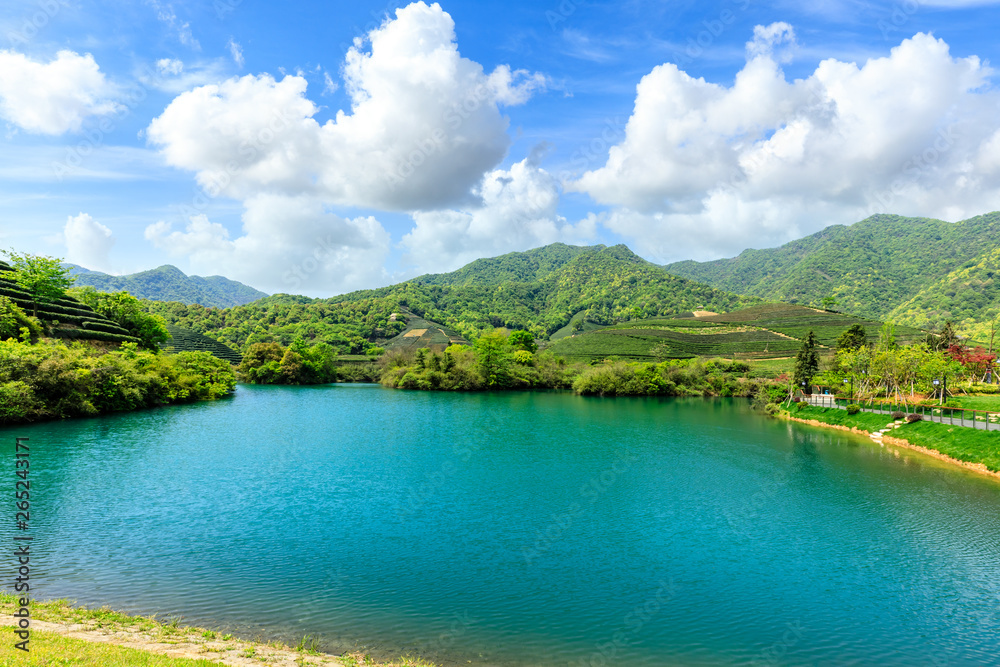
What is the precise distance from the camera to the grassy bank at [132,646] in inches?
308

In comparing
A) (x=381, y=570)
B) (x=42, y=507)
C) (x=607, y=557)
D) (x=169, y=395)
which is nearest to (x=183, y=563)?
(x=381, y=570)

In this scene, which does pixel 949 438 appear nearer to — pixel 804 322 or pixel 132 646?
pixel 132 646

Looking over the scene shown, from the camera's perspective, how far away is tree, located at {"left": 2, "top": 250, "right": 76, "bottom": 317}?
177ft

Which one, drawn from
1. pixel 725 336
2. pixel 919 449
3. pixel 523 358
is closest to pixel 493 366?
pixel 523 358

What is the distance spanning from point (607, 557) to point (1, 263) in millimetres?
74013

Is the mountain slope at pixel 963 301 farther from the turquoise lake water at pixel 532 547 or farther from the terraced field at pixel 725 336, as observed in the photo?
the turquoise lake water at pixel 532 547

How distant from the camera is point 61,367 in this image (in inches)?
1548

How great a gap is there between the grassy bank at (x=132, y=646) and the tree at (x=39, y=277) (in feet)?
192

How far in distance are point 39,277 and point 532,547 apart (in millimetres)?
63552

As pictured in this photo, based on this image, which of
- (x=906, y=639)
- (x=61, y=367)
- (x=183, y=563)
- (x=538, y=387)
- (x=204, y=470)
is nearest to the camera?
(x=906, y=639)

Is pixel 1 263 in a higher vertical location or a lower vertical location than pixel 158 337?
higher

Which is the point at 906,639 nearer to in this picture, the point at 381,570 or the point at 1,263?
the point at 381,570

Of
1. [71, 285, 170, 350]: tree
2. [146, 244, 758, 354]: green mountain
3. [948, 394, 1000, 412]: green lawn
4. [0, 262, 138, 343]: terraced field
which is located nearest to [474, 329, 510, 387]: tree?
[71, 285, 170, 350]: tree

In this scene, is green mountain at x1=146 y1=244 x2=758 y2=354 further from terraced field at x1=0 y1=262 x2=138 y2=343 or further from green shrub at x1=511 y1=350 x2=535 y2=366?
terraced field at x1=0 y1=262 x2=138 y2=343
